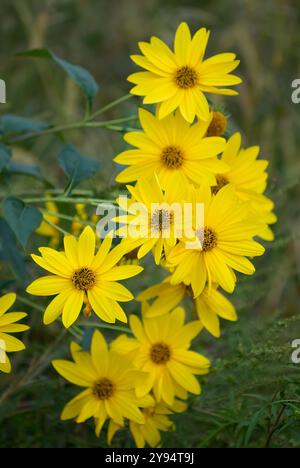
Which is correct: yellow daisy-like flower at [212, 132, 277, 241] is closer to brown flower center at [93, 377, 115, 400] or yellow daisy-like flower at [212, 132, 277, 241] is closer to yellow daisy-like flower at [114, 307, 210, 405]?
yellow daisy-like flower at [114, 307, 210, 405]

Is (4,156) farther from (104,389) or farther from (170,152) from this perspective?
(104,389)

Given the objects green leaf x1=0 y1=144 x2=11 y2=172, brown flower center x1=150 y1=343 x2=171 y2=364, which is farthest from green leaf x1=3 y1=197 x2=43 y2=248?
brown flower center x1=150 y1=343 x2=171 y2=364

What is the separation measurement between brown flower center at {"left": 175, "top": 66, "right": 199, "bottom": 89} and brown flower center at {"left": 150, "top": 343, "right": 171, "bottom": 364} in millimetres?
398

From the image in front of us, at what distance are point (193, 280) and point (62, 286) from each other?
176 mm

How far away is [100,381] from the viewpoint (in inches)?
42.4

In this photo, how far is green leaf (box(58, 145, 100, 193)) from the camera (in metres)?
1.15

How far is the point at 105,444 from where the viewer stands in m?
1.19

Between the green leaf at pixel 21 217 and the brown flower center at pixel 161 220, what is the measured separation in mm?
199

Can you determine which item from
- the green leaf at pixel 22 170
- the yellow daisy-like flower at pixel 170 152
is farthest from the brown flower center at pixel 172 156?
the green leaf at pixel 22 170

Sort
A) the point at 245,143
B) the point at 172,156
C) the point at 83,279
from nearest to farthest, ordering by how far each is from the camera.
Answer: the point at 83,279
the point at 172,156
the point at 245,143

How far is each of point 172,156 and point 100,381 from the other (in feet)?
1.17

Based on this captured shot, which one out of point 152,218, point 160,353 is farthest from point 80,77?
point 160,353

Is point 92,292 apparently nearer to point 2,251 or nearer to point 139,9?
point 2,251
